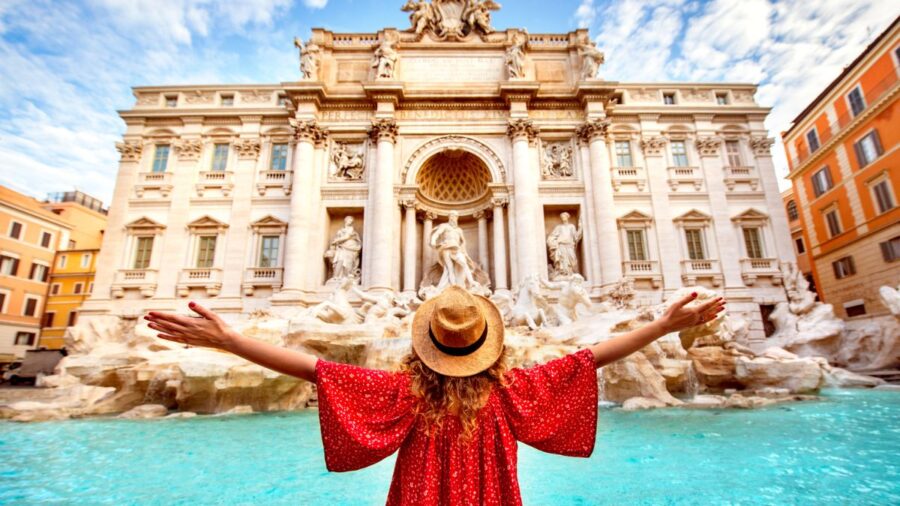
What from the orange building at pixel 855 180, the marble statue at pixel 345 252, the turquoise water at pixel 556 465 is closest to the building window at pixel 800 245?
the orange building at pixel 855 180

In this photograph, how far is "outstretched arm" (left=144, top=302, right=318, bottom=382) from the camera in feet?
4.40

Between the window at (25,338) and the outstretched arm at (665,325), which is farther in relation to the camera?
the window at (25,338)

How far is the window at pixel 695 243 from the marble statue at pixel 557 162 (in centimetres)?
555

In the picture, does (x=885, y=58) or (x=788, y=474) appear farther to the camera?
(x=885, y=58)

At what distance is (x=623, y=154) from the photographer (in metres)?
18.3

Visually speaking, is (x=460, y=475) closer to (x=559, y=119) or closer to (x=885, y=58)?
(x=559, y=119)

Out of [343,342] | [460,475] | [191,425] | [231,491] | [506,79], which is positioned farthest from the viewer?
[506,79]

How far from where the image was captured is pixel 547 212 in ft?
56.9

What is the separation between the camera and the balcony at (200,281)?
16.2 m

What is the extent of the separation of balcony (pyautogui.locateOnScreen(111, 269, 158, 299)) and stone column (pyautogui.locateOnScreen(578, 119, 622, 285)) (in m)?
17.8

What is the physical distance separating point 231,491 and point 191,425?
3983 millimetres

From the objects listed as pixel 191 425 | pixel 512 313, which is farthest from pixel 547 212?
pixel 191 425

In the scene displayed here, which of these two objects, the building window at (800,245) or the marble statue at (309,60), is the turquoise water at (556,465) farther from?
the building window at (800,245)

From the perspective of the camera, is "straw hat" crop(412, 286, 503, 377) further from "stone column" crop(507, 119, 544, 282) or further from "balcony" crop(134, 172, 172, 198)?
"balcony" crop(134, 172, 172, 198)
